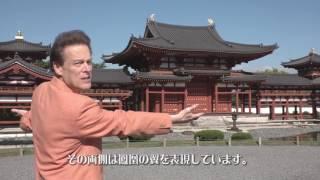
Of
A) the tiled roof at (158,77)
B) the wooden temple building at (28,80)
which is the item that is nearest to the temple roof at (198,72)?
the tiled roof at (158,77)

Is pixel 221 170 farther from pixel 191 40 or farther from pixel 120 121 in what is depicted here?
pixel 191 40

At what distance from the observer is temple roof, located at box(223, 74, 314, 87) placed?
1319 inches

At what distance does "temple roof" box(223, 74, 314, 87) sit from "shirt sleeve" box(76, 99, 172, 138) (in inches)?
1240

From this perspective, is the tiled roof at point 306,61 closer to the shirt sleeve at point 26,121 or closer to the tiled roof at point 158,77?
the tiled roof at point 158,77

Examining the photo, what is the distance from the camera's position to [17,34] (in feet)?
113

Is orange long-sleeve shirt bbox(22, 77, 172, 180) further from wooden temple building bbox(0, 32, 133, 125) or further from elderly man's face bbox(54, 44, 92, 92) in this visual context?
wooden temple building bbox(0, 32, 133, 125)

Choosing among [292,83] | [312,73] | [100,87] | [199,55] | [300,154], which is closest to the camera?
[300,154]

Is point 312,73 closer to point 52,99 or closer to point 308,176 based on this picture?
point 308,176

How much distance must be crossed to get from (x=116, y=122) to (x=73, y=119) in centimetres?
24

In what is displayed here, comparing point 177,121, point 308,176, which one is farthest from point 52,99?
point 308,176

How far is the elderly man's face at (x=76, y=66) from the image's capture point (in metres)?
2.27

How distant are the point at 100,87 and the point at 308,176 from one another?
21678mm

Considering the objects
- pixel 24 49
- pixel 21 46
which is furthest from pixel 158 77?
pixel 21 46

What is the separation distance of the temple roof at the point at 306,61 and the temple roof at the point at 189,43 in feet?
22.1
